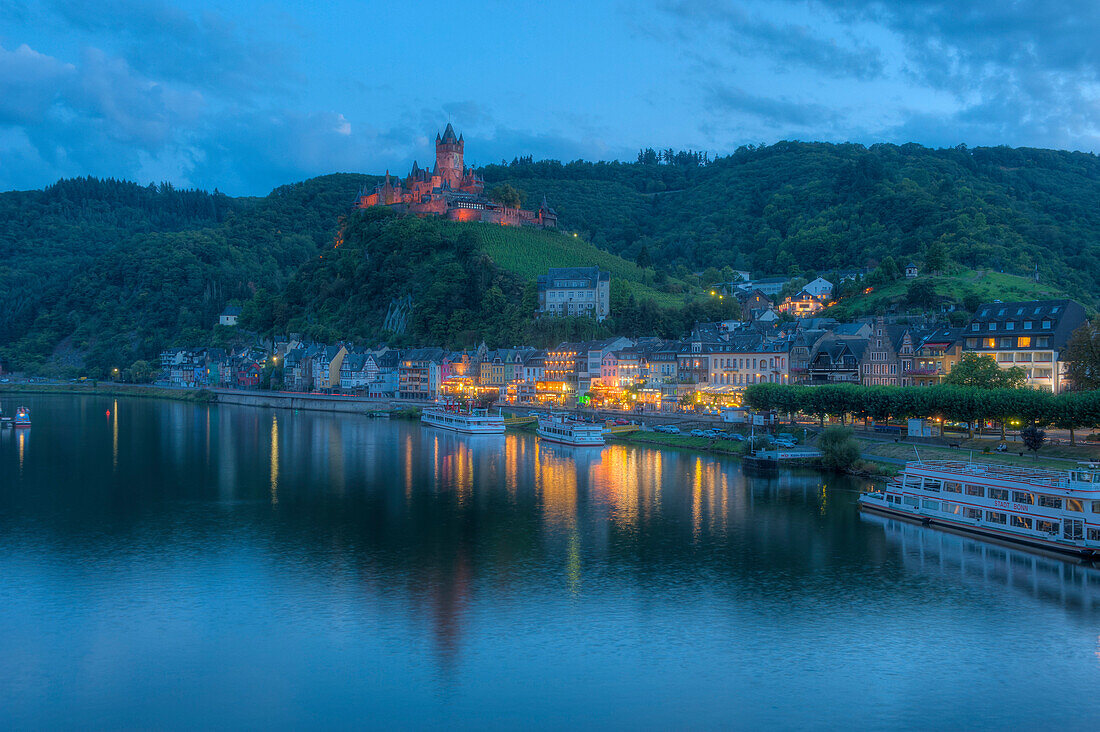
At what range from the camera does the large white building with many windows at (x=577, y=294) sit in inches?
3900

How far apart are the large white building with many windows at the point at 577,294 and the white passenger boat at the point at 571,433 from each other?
3450 cm

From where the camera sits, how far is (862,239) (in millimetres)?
119312

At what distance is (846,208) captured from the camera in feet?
433

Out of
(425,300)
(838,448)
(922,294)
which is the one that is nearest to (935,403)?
(838,448)

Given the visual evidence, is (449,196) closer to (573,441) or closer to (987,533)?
(573,441)

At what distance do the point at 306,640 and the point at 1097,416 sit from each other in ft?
118

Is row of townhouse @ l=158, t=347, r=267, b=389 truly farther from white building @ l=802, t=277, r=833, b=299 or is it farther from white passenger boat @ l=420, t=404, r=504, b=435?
white building @ l=802, t=277, r=833, b=299

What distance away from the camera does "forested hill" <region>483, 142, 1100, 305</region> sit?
10150 cm

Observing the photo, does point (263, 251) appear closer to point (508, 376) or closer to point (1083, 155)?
point (508, 376)

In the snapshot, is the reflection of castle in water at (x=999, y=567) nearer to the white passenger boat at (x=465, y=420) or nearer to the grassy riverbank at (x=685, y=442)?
the grassy riverbank at (x=685, y=442)

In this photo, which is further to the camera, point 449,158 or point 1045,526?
point 449,158

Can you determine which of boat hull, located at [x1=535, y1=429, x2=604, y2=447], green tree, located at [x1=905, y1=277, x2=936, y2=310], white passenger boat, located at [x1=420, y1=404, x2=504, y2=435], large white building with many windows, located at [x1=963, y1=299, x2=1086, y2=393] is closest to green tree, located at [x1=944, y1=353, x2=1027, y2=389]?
large white building with many windows, located at [x1=963, y1=299, x2=1086, y2=393]

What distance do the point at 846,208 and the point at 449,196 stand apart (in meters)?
59.4

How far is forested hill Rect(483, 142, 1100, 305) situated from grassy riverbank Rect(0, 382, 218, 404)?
7059 centimetres
